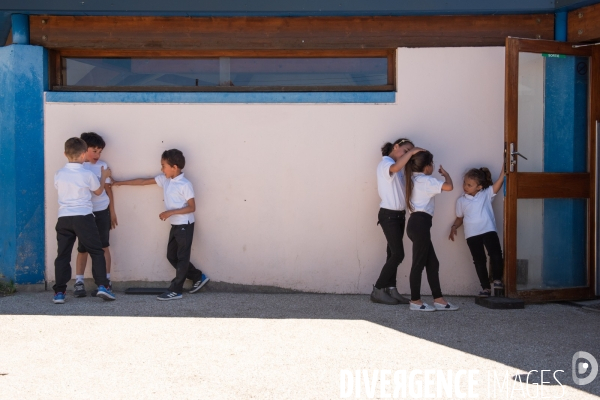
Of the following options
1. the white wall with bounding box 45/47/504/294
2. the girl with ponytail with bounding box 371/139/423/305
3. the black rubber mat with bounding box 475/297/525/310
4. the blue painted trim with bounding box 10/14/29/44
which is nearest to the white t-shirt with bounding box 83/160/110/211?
the white wall with bounding box 45/47/504/294

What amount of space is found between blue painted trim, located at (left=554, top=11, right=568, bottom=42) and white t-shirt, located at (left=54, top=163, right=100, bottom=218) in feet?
16.2

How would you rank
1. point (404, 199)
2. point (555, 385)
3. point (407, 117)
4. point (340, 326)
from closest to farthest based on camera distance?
point (555, 385) < point (340, 326) < point (404, 199) < point (407, 117)

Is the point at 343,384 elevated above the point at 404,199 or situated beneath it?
situated beneath

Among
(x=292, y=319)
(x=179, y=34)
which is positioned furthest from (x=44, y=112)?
(x=292, y=319)

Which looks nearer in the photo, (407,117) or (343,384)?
(343,384)

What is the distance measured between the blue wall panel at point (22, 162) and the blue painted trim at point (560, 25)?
5371 millimetres

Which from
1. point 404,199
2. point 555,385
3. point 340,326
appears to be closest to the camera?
point 555,385

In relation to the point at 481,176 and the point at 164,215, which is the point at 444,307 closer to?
the point at 481,176

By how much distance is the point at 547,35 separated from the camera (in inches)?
267

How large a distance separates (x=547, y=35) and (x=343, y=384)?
15.0ft

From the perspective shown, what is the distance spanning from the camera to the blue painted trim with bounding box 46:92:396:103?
684cm

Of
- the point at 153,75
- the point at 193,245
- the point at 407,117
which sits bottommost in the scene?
the point at 193,245

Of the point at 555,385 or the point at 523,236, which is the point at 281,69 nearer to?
the point at 523,236

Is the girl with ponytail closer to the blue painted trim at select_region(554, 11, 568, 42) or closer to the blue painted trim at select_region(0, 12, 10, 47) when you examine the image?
the blue painted trim at select_region(554, 11, 568, 42)
